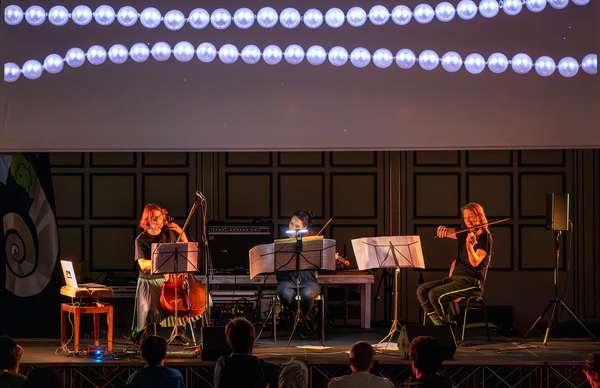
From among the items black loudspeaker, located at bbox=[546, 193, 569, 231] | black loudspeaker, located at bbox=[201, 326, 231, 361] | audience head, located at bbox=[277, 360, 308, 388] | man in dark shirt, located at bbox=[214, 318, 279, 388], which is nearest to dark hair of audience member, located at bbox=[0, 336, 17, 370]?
man in dark shirt, located at bbox=[214, 318, 279, 388]

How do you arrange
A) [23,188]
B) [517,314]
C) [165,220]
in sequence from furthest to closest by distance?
[517,314] → [23,188] → [165,220]

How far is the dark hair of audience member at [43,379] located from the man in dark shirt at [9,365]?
1.32 feet

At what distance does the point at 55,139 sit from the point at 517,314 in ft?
19.2

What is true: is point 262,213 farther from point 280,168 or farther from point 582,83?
point 582,83

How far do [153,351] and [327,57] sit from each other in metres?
3.82

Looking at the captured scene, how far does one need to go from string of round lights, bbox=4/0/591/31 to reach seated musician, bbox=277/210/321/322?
1.87 metres

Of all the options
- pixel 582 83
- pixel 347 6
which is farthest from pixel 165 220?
pixel 582 83

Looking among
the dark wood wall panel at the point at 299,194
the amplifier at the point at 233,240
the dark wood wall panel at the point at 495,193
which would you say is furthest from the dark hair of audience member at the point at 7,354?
the dark wood wall panel at the point at 495,193

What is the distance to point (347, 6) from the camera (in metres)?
8.12

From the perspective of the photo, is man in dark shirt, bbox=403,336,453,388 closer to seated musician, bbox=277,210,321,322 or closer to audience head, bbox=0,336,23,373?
audience head, bbox=0,336,23,373

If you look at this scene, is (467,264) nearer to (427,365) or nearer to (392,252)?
(392,252)

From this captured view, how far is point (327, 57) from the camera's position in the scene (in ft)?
26.9

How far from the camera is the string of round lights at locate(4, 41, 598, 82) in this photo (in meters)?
8.03

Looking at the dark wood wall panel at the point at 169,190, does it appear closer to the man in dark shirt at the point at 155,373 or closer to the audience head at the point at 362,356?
the man in dark shirt at the point at 155,373
